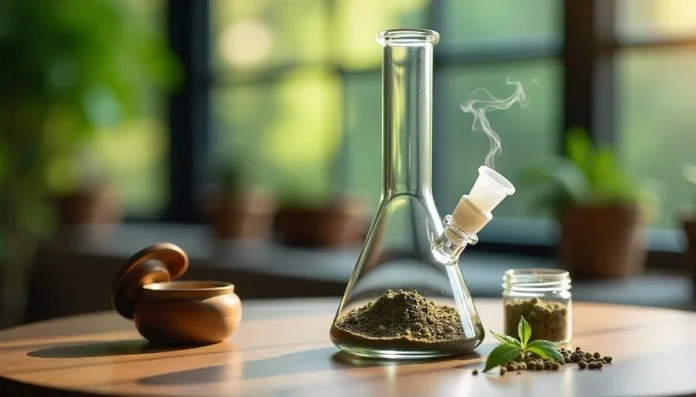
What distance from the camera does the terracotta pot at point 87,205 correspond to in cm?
372

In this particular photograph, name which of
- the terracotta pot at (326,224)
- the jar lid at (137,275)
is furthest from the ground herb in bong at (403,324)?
the terracotta pot at (326,224)

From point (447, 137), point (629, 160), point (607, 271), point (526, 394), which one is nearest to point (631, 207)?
point (607, 271)

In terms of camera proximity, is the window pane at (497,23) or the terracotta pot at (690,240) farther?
the window pane at (497,23)

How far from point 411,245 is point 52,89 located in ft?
9.03

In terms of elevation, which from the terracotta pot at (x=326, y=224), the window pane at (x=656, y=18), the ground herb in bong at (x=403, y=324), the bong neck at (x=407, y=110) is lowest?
the terracotta pot at (x=326, y=224)

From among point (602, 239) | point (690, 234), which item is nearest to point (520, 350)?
point (690, 234)

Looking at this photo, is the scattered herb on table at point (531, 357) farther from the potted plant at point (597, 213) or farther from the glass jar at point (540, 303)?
the potted plant at point (597, 213)

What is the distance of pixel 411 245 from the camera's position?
1.10m

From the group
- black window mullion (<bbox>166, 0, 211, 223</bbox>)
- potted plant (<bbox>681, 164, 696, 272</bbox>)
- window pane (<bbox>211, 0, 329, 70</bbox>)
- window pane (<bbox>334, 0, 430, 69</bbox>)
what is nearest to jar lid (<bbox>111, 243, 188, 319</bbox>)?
potted plant (<bbox>681, 164, 696, 272</bbox>)

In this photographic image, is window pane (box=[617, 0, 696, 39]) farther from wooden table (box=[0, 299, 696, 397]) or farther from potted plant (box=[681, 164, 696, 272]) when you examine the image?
wooden table (box=[0, 299, 696, 397])

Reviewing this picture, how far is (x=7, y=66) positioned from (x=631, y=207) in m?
2.33

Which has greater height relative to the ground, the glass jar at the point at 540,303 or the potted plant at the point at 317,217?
the glass jar at the point at 540,303

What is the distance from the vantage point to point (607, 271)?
2242 millimetres

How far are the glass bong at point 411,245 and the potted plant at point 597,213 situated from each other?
1188 millimetres
